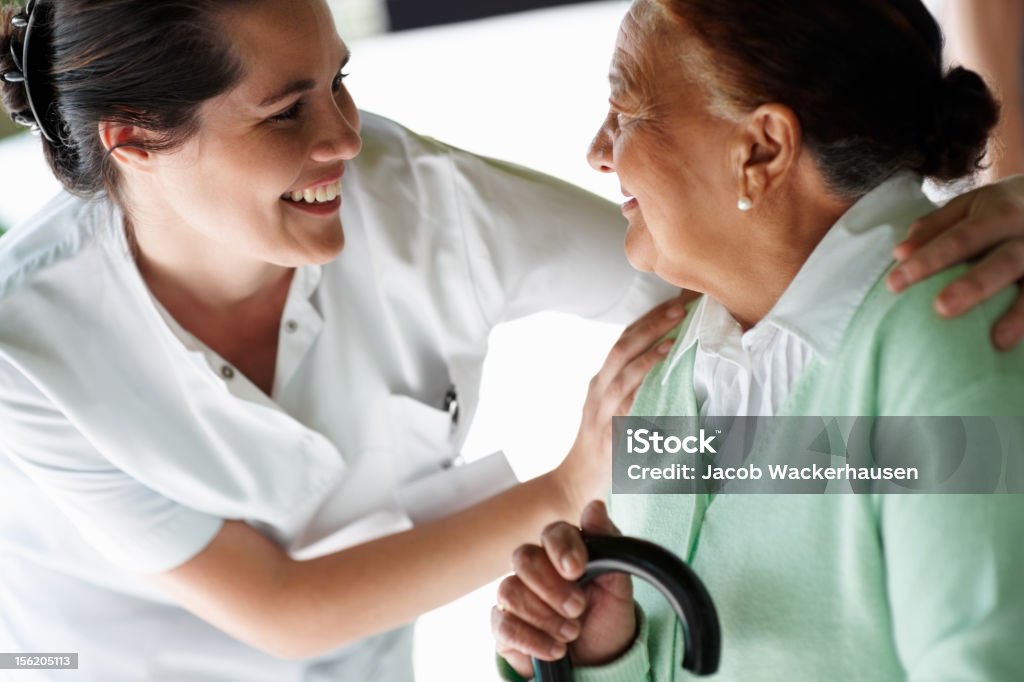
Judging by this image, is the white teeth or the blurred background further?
the blurred background

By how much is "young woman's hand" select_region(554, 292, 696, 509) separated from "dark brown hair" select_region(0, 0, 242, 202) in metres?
0.59

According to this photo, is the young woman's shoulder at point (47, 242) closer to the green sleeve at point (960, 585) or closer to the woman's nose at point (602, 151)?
the woman's nose at point (602, 151)

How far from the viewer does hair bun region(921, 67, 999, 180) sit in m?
1.15

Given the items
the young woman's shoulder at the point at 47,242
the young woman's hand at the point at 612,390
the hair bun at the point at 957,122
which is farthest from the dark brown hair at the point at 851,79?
the young woman's shoulder at the point at 47,242

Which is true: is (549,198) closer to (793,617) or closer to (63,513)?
(793,617)

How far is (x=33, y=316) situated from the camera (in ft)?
4.98

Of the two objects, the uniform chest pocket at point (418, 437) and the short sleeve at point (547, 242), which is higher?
the short sleeve at point (547, 242)

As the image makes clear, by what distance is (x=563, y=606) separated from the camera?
3.71 ft

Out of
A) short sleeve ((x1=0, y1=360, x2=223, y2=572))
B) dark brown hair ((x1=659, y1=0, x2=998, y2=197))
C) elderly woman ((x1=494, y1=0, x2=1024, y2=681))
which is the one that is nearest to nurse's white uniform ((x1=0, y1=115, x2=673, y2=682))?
short sleeve ((x1=0, y1=360, x2=223, y2=572))

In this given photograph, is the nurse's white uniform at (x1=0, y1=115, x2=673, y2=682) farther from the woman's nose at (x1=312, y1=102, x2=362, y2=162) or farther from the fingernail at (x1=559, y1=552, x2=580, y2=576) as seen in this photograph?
the fingernail at (x1=559, y1=552, x2=580, y2=576)

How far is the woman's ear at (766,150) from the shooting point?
1.12m

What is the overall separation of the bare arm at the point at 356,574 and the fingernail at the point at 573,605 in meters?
0.37

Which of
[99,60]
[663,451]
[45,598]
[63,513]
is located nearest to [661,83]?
[663,451]

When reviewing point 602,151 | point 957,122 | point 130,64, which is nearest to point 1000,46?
point 957,122
